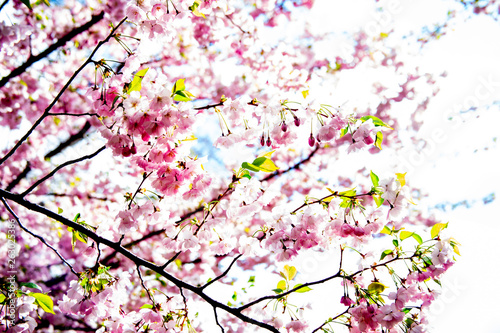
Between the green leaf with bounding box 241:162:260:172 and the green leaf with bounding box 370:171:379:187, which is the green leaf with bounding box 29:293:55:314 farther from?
the green leaf with bounding box 370:171:379:187

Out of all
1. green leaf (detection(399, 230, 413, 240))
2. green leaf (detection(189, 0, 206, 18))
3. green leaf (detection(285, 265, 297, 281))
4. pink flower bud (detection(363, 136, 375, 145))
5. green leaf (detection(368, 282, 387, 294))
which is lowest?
green leaf (detection(368, 282, 387, 294))

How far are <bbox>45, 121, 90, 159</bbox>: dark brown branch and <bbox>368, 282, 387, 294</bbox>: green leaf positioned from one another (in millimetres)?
5133

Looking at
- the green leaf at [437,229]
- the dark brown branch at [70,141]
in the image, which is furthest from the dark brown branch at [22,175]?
the green leaf at [437,229]

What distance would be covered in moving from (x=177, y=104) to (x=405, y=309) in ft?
5.76

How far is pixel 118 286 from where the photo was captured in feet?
6.41

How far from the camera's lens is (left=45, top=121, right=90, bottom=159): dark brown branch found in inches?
211

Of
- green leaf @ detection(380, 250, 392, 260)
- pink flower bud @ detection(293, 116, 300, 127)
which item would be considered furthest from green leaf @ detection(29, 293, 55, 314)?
green leaf @ detection(380, 250, 392, 260)

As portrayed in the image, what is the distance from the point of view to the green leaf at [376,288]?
1.76 m

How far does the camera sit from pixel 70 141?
212 inches

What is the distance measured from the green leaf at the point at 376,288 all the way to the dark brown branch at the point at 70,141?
16.8 ft

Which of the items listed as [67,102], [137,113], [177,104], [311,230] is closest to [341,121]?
[311,230]

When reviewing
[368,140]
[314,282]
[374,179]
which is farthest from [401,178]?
[314,282]

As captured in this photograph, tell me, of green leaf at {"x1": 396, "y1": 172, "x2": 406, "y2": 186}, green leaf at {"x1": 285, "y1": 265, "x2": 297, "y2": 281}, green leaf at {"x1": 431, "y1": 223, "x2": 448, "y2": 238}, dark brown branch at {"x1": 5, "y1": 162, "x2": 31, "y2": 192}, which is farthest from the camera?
dark brown branch at {"x1": 5, "y1": 162, "x2": 31, "y2": 192}

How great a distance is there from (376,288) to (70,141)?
529 centimetres
